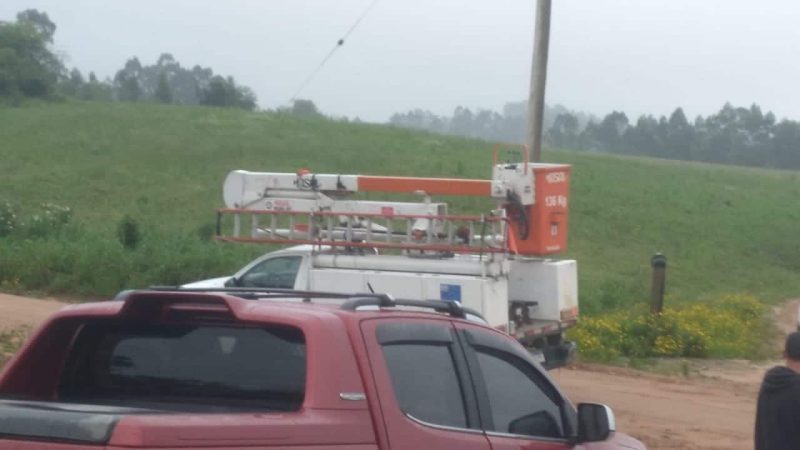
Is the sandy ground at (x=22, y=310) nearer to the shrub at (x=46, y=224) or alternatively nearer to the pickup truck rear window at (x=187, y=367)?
the shrub at (x=46, y=224)

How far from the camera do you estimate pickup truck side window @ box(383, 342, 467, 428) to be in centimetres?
494

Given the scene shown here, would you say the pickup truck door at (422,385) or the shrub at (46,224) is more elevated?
the pickup truck door at (422,385)

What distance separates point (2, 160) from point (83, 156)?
313cm

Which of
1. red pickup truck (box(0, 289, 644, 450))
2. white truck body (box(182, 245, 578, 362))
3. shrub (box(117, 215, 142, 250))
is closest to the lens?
red pickup truck (box(0, 289, 644, 450))

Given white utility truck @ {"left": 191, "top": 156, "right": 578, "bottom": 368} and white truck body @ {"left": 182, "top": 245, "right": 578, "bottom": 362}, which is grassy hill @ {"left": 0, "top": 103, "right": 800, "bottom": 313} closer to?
white utility truck @ {"left": 191, "top": 156, "right": 578, "bottom": 368}

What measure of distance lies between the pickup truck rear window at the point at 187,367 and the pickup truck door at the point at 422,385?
326mm

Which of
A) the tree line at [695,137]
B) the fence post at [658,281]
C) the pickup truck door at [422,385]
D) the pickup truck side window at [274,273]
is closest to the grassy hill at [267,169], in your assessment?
the fence post at [658,281]

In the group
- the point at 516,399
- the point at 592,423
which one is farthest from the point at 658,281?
the point at 516,399

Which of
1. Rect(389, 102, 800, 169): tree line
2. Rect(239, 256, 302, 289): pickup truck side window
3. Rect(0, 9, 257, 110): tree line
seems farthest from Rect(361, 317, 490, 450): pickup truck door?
Rect(389, 102, 800, 169): tree line

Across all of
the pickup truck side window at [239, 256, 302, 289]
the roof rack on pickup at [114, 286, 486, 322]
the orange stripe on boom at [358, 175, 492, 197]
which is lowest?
the pickup truck side window at [239, 256, 302, 289]

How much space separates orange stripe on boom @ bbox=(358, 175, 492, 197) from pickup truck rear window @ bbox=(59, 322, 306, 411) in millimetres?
9707

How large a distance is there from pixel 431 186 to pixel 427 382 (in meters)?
10.1

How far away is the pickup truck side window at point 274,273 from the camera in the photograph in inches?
604

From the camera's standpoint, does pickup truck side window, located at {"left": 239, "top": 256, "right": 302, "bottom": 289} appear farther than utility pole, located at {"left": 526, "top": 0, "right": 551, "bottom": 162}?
No
